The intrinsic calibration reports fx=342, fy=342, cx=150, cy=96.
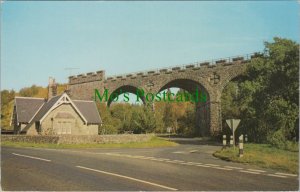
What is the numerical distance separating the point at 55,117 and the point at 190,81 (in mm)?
21228

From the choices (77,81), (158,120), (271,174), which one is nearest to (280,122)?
(271,174)

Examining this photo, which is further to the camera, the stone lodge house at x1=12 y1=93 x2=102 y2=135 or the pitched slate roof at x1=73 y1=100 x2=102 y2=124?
the pitched slate roof at x1=73 y1=100 x2=102 y2=124

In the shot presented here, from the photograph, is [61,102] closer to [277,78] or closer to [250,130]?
[250,130]

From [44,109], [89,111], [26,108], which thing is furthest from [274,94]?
[26,108]

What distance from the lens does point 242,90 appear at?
32.1 meters

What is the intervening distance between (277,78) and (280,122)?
3.99 metres

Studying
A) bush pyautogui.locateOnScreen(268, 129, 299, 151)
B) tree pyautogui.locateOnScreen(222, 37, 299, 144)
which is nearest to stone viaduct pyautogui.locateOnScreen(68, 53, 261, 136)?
tree pyautogui.locateOnScreen(222, 37, 299, 144)

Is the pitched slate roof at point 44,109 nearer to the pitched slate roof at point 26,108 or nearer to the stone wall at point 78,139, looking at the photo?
the pitched slate roof at point 26,108

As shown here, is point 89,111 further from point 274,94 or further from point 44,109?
point 274,94

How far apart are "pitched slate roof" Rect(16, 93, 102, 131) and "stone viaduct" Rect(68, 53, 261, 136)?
9.81 metres

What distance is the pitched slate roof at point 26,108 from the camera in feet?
148

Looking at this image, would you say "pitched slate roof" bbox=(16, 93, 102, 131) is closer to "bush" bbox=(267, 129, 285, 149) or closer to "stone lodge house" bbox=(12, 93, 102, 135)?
"stone lodge house" bbox=(12, 93, 102, 135)

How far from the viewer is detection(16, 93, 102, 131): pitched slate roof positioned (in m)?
44.1

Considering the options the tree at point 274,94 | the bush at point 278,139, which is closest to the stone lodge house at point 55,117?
the tree at point 274,94
